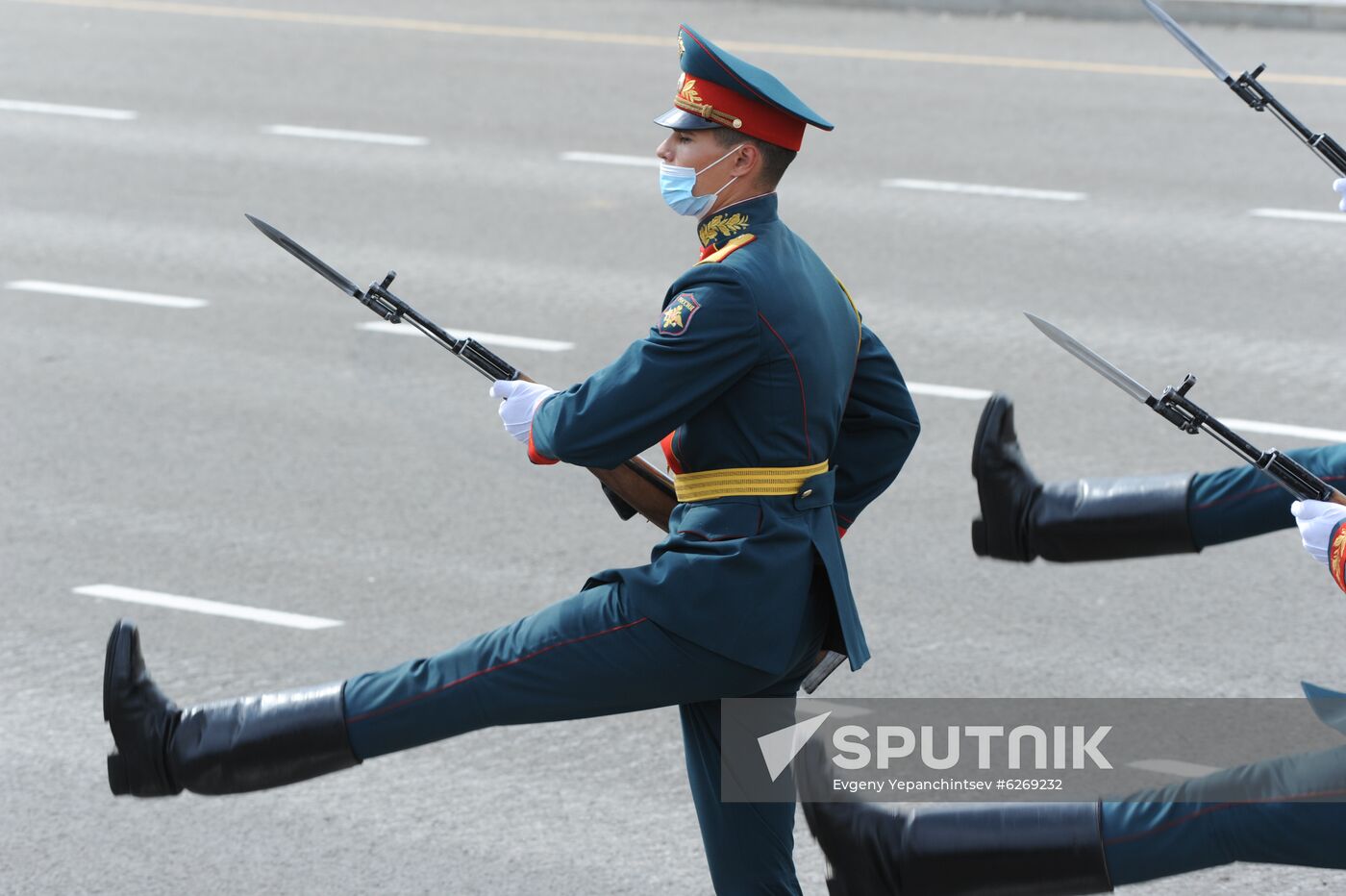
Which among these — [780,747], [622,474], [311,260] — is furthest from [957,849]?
[311,260]

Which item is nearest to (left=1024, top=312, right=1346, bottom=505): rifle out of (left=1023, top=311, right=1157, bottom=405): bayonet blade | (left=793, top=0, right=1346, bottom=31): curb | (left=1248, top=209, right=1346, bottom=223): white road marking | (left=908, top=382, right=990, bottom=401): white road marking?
(left=1023, top=311, right=1157, bottom=405): bayonet blade

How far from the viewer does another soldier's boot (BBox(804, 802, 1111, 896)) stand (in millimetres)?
4188

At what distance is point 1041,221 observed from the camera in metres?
11.3

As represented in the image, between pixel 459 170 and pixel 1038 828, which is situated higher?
pixel 1038 828

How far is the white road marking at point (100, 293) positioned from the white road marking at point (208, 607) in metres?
3.61

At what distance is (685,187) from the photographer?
13.4ft

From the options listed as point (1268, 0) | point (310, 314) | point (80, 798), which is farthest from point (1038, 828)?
point (1268, 0)

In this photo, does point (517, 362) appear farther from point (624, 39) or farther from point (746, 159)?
point (624, 39)

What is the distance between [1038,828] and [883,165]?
8.85 meters

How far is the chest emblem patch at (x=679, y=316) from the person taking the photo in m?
3.85

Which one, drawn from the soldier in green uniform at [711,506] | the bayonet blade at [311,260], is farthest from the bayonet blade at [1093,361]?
the bayonet blade at [311,260]

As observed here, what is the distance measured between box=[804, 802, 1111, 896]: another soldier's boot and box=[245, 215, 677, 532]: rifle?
762mm

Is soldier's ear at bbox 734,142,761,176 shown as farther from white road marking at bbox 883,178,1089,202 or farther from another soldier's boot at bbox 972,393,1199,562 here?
white road marking at bbox 883,178,1089,202

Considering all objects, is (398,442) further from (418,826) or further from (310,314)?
(418,826)
